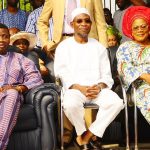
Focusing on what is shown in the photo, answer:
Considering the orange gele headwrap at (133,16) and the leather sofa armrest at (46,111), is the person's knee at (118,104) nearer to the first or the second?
the leather sofa armrest at (46,111)

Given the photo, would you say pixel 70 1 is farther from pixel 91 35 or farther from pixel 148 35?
pixel 148 35

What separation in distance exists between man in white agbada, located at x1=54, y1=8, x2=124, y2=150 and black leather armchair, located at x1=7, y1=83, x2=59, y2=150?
0.18 metres

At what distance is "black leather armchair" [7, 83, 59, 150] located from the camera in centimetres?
533

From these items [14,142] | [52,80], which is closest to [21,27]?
[52,80]

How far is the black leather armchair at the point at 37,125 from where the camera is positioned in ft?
17.5

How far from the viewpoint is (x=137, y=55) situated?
228 inches

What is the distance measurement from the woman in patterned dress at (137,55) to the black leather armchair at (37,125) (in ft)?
2.84

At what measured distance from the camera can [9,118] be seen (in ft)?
16.4

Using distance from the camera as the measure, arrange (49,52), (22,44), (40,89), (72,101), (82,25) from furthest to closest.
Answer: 1. (22,44)
2. (49,52)
3. (82,25)
4. (40,89)
5. (72,101)

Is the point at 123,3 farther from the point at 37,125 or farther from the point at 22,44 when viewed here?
the point at 37,125

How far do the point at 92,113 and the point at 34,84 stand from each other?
75 cm

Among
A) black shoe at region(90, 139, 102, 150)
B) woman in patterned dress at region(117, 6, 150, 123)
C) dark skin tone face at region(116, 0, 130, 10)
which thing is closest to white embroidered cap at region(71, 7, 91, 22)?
woman in patterned dress at region(117, 6, 150, 123)

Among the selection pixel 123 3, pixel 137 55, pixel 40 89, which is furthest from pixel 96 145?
pixel 123 3

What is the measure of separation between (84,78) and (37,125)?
0.75m
